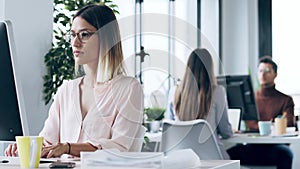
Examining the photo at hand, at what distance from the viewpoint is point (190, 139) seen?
10.3 ft

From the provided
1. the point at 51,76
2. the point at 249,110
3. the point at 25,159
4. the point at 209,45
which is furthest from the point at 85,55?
the point at 209,45

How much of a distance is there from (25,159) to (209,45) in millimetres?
5883

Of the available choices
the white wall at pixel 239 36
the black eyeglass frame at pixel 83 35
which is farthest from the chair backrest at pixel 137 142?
the white wall at pixel 239 36

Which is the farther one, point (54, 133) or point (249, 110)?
point (249, 110)

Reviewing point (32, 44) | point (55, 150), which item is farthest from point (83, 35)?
point (32, 44)

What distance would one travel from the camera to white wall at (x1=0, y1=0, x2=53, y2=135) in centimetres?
329

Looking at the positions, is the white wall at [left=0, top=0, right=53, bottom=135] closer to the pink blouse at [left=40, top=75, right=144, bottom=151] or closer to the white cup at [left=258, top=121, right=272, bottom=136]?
the pink blouse at [left=40, top=75, right=144, bottom=151]

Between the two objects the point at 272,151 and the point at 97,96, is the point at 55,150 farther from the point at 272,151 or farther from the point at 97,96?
the point at 272,151

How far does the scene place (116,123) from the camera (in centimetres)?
204

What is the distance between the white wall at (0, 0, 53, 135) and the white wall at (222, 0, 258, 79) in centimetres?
399

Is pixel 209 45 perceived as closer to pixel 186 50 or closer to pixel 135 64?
pixel 186 50

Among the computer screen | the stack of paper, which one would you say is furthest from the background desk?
the stack of paper

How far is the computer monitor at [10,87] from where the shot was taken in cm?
165

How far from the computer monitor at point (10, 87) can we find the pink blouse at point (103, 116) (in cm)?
37
